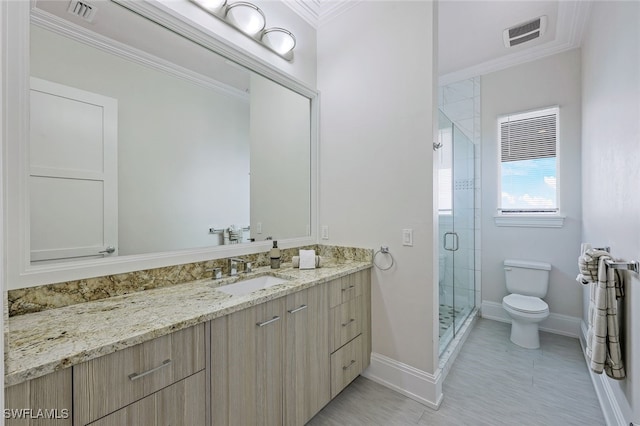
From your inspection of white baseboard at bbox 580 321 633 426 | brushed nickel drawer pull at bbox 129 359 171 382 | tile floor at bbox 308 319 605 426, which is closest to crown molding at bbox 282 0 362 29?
brushed nickel drawer pull at bbox 129 359 171 382

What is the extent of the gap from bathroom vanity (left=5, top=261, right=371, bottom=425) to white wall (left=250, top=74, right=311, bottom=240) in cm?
53

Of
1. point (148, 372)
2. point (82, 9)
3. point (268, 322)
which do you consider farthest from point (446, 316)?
point (82, 9)

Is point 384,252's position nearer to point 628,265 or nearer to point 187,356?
point 628,265

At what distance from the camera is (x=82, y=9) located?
51.1 inches

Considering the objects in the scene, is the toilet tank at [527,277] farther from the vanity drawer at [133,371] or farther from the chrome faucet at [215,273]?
the vanity drawer at [133,371]

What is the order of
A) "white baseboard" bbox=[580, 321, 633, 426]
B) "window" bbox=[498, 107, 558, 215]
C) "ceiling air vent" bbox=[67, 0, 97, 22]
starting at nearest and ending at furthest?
"ceiling air vent" bbox=[67, 0, 97, 22], "white baseboard" bbox=[580, 321, 633, 426], "window" bbox=[498, 107, 558, 215]

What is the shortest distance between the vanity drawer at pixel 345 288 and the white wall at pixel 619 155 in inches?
53.8

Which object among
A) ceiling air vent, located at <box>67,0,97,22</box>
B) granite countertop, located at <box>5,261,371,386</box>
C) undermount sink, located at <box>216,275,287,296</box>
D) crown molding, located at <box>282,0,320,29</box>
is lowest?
undermount sink, located at <box>216,275,287,296</box>

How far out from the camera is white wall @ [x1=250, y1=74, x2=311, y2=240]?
2.08 meters

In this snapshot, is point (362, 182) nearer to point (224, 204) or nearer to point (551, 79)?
point (224, 204)

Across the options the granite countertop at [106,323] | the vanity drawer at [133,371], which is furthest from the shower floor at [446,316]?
the vanity drawer at [133,371]

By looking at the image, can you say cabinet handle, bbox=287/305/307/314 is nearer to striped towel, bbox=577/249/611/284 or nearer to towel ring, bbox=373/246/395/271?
towel ring, bbox=373/246/395/271

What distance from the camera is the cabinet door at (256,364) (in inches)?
47.7

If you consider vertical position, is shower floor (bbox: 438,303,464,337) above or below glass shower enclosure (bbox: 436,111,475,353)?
below
